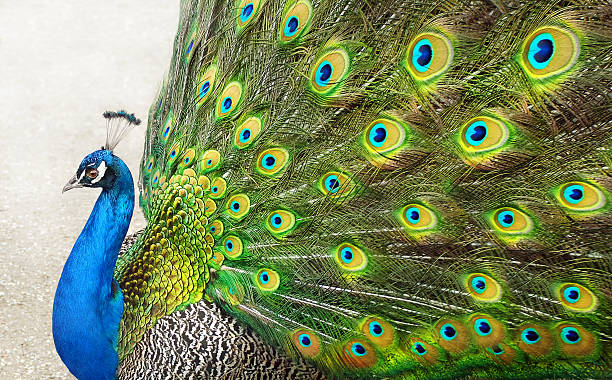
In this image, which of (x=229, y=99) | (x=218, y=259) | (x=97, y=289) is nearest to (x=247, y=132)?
(x=229, y=99)

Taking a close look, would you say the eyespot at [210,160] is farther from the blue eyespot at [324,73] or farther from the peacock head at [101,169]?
the blue eyespot at [324,73]

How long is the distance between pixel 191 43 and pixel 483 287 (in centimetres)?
102

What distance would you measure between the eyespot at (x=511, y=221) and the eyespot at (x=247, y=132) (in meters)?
0.60

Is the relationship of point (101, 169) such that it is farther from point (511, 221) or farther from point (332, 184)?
point (511, 221)

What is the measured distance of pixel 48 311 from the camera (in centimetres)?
244

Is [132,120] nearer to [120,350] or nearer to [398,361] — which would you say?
[120,350]

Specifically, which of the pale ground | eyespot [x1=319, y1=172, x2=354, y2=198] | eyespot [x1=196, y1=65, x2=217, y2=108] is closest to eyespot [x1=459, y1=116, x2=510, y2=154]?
eyespot [x1=319, y1=172, x2=354, y2=198]

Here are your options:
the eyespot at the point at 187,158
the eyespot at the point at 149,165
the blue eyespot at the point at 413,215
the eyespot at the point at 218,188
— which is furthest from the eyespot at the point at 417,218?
the eyespot at the point at 149,165

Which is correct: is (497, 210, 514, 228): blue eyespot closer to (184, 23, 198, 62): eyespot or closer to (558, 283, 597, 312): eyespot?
(558, 283, 597, 312): eyespot

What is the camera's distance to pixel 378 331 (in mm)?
1655

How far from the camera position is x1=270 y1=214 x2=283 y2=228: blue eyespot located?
1.66m

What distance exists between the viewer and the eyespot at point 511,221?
4.91 feet

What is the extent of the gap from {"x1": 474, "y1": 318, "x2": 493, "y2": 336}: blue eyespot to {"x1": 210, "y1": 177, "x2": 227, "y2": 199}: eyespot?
2.29 feet

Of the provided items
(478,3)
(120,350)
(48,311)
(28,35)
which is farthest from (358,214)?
(28,35)
